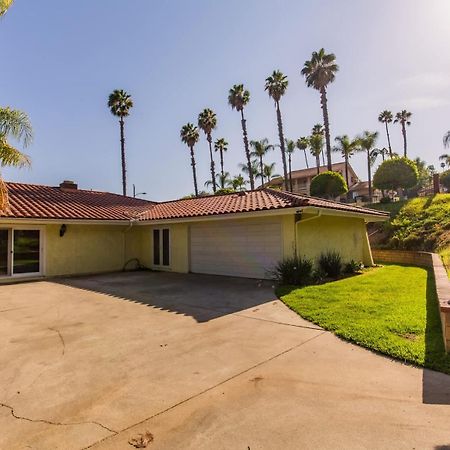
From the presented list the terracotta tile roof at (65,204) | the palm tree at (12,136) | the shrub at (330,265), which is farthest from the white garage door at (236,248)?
the palm tree at (12,136)

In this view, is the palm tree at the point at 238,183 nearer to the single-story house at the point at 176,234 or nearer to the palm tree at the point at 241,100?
the palm tree at the point at 241,100

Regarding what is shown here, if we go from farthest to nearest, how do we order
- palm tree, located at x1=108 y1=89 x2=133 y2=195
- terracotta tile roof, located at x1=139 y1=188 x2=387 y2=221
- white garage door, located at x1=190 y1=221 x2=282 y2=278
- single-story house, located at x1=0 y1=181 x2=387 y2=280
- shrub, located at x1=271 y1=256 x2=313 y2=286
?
palm tree, located at x1=108 y1=89 x2=133 y2=195
white garage door, located at x1=190 y1=221 x2=282 y2=278
single-story house, located at x1=0 y1=181 x2=387 y2=280
terracotta tile roof, located at x1=139 y1=188 x2=387 y2=221
shrub, located at x1=271 y1=256 x2=313 y2=286

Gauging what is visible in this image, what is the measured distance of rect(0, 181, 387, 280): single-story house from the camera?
13295mm

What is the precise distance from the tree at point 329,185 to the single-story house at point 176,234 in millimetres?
16436

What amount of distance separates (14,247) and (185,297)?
8.64 metres

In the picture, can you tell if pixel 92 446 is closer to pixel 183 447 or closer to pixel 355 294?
pixel 183 447

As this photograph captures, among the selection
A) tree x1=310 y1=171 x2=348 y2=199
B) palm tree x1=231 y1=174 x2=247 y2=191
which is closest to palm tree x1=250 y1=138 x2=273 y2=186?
palm tree x1=231 y1=174 x2=247 y2=191

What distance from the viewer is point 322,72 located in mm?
41250

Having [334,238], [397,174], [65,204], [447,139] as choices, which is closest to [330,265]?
[334,238]

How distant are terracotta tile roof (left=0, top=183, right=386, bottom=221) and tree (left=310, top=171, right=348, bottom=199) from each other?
17.0 meters

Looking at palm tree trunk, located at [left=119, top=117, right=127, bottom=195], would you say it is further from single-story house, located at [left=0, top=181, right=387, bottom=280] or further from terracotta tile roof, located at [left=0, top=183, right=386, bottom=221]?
single-story house, located at [left=0, top=181, right=387, bottom=280]

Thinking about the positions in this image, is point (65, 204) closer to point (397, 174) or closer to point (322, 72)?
point (397, 174)

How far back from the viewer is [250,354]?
219 inches

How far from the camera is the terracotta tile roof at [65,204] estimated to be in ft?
49.3
